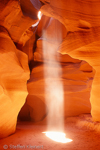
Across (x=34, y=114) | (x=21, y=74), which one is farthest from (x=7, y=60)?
(x=34, y=114)

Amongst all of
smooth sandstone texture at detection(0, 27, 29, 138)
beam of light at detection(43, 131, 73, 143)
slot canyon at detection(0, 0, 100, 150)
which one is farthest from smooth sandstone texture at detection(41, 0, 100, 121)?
beam of light at detection(43, 131, 73, 143)

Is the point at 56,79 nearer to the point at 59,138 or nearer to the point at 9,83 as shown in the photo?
the point at 9,83

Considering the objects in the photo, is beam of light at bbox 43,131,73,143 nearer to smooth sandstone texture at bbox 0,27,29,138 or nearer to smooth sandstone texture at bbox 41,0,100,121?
smooth sandstone texture at bbox 0,27,29,138

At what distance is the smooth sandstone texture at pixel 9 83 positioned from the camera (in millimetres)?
4936

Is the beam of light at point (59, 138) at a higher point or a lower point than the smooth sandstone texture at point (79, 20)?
lower

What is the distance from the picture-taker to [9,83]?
5438 mm

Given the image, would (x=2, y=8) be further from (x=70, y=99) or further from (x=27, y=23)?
(x=70, y=99)

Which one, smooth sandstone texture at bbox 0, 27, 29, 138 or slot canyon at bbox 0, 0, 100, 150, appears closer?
slot canyon at bbox 0, 0, 100, 150

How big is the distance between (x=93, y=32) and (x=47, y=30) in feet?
22.7

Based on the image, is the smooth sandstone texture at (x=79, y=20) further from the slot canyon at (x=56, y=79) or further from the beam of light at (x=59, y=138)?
the beam of light at (x=59, y=138)

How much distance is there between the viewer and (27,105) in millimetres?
11961

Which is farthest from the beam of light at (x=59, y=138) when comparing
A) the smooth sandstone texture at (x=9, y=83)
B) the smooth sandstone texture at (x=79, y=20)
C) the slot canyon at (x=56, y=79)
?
the smooth sandstone texture at (x=79, y=20)

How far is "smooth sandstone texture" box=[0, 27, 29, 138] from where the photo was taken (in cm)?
494

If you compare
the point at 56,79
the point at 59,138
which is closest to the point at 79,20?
the point at 59,138
